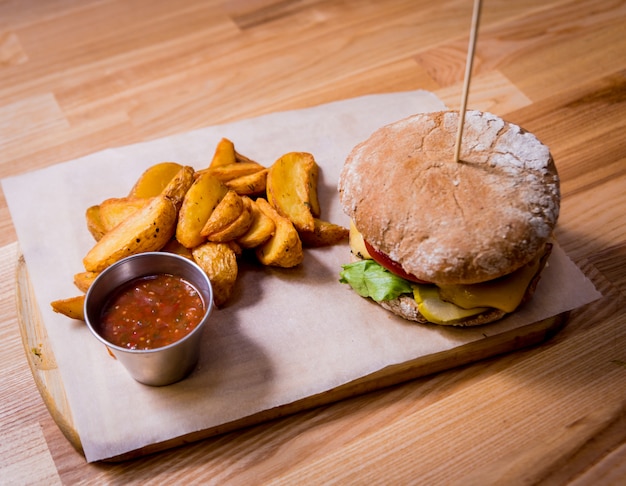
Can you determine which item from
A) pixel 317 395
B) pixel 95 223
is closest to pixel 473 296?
pixel 317 395

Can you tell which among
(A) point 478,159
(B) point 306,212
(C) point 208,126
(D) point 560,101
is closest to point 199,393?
(B) point 306,212

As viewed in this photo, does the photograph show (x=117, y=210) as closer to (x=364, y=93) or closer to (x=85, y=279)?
(x=85, y=279)

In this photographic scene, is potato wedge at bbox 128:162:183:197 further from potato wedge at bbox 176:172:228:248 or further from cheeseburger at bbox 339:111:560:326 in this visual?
cheeseburger at bbox 339:111:560:326

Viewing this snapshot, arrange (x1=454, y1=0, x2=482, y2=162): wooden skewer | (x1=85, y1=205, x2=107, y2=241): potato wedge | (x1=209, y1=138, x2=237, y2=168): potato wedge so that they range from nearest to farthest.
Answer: (x1=454, y1=0, x2=482, y2=162): wooden skewer, (x1=85, y1=205, x2=107, y2=241): potato wedge, (x1=209, y1=138, x2=237, y2=168): potato wedge

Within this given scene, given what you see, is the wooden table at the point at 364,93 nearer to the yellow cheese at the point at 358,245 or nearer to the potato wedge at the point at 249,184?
the yellow cheese at the point at 358,245

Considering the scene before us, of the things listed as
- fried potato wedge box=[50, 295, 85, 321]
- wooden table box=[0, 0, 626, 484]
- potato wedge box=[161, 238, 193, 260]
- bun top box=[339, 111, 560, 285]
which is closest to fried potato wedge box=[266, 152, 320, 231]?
bun top box=[339, 111, 560, 285]

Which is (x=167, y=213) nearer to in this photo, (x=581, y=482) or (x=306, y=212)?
(x=306, y=212)
